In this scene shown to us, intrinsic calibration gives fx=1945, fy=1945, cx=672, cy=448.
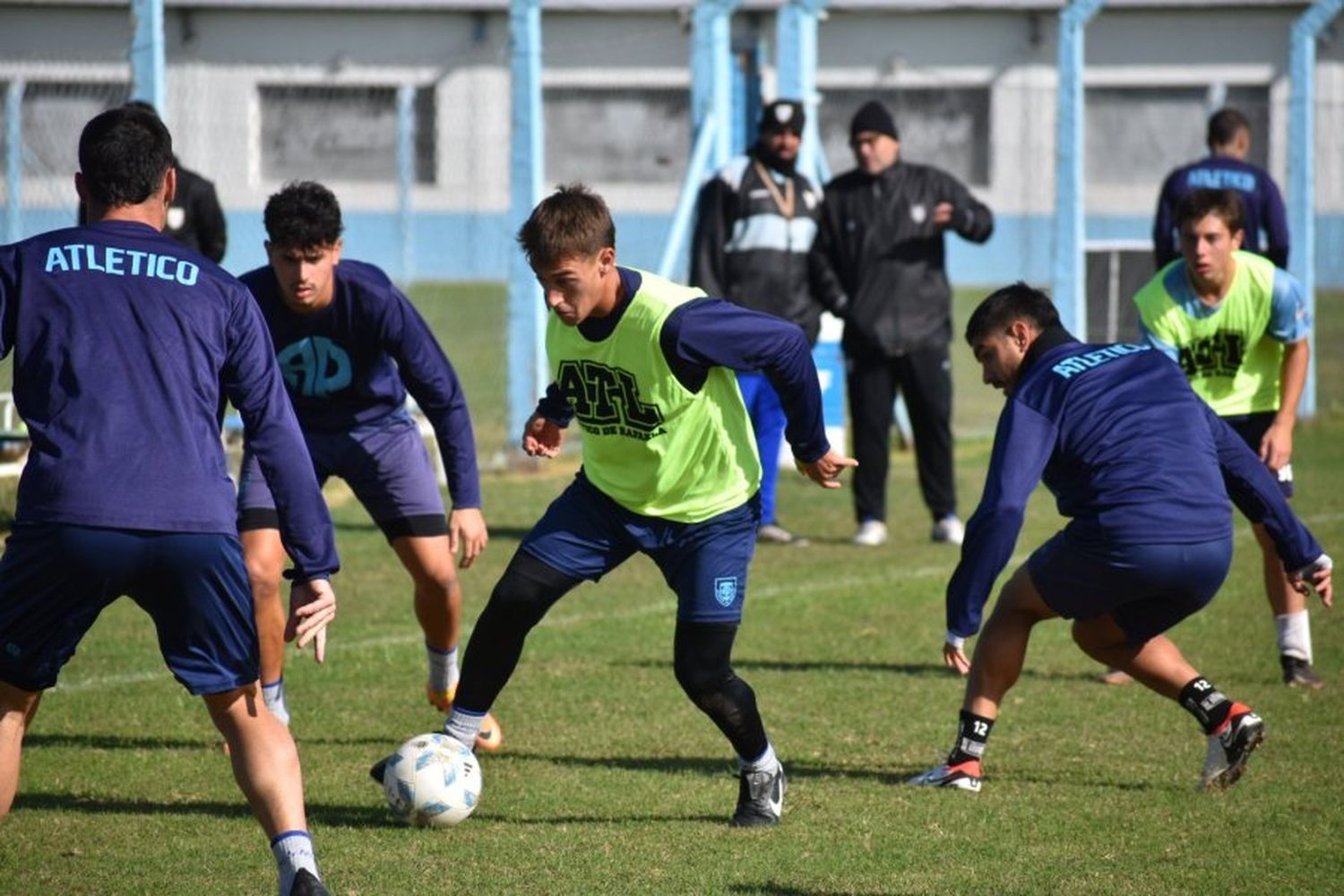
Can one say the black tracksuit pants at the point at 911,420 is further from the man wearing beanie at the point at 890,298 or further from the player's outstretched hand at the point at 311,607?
the player's outstretched hand at the point at 311,607

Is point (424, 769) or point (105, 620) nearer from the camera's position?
point (424, 769)

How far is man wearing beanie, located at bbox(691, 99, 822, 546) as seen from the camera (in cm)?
1117

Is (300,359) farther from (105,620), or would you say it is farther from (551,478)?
(551,478)

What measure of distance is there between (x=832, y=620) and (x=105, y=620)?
3.41m

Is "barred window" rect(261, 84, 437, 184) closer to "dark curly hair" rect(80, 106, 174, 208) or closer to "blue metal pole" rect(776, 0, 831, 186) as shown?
"blue metal pole" rect(776, 0, 831, 186)

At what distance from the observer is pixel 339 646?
8492 millimetres

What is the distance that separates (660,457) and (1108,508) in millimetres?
1338

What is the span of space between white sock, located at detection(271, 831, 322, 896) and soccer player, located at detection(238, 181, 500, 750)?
4.98 ft

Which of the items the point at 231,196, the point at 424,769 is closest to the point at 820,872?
the point at 424,769

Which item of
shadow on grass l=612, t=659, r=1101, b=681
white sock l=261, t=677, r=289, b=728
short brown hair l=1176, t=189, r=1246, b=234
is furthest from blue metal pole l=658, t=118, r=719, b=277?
white sock l=261, t=677, r=289, b=728

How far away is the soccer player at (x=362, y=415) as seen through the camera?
6340 millimetres

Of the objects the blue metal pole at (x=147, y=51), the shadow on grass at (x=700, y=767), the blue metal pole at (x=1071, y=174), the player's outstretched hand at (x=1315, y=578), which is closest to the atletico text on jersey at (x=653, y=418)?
the shadow on grass at (x=700, y=767)

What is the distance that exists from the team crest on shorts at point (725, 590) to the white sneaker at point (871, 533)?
533 centimetres

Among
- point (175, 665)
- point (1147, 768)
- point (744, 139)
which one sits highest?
point (744, 139)
